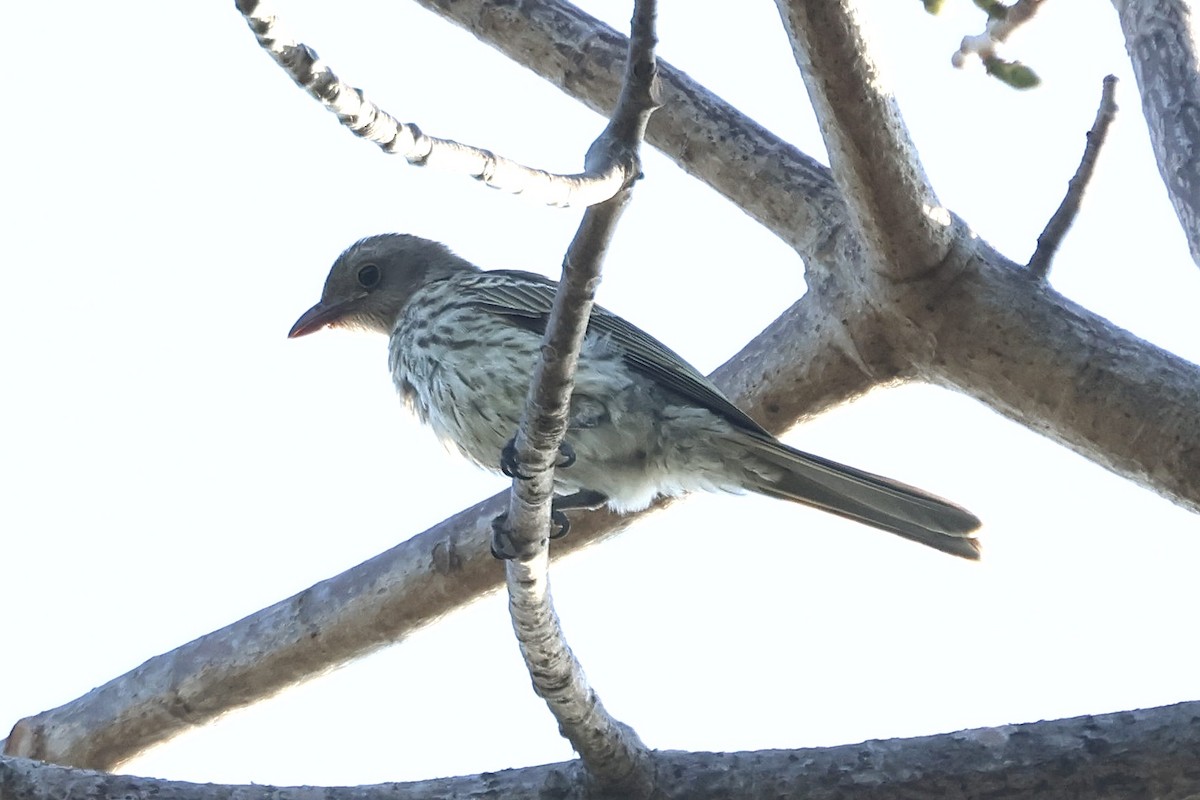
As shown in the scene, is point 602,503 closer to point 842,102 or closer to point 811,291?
point 811,291

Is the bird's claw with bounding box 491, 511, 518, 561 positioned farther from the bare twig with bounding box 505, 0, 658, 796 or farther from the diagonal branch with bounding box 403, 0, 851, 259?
the diagonal branch with bounding box 403, 0, 851, 259

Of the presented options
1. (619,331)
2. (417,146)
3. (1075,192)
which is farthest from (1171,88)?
(417,146)

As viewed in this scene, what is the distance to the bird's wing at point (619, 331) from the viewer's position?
428cm

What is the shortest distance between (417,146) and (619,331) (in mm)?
2429

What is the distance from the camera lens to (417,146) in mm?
2223

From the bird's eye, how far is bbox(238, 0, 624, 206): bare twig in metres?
3.94

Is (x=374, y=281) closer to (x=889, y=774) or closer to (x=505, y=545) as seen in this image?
(x=505, y=545)

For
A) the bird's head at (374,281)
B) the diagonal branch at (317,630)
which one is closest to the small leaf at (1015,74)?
the diagonal branch at (317,630)

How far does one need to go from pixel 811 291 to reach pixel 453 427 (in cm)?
129

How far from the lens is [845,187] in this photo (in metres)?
3.68

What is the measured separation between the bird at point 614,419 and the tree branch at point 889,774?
952 millimetres

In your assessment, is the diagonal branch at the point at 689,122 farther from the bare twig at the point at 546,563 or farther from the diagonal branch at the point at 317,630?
the bare twig at the point at 546,563

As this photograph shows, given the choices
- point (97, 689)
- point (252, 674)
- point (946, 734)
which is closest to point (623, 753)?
point (946, 734)

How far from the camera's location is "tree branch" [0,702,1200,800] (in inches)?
114
